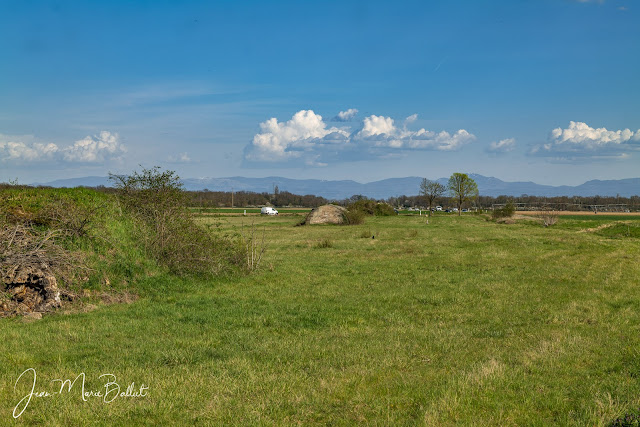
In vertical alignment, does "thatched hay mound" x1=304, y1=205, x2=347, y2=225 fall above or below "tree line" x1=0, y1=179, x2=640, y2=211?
below

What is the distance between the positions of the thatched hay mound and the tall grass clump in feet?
109

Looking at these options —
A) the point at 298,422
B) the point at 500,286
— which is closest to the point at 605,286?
the point at 500,286

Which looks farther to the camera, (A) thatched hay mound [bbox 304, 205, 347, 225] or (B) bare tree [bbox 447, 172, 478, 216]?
(B) bare tree [bbox 447, 172, 478, 216]

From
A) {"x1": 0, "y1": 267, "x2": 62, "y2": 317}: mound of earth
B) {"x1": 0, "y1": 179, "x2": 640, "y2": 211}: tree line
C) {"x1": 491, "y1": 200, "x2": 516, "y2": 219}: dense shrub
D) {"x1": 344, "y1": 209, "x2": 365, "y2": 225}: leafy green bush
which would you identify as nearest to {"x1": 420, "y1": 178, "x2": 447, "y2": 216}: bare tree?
{"x1": 0, "y1": 179, "x2": 640, "y2": 211}: tree line

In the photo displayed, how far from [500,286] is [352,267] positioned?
662 centimetres

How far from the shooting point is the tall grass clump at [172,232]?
53.8ft

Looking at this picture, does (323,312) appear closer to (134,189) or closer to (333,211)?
(134,189)

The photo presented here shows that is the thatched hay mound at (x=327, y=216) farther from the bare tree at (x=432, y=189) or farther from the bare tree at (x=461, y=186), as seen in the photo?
the bare tree at (x=461, y=186)

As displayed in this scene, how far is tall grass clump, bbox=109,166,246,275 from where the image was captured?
16406 mm

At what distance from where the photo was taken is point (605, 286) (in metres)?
15.8

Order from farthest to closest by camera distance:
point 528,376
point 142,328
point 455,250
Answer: point 455,250 < point 142,328 < point 528,376

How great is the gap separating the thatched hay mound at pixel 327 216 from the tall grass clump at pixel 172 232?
33294 millimetres

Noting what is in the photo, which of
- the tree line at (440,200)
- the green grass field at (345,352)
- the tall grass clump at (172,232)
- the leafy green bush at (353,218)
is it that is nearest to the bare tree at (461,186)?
the tree line at (440,200)

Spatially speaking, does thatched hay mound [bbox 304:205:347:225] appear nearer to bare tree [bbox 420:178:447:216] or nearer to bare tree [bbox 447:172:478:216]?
bare tree [bbox 420:178:447:216]
